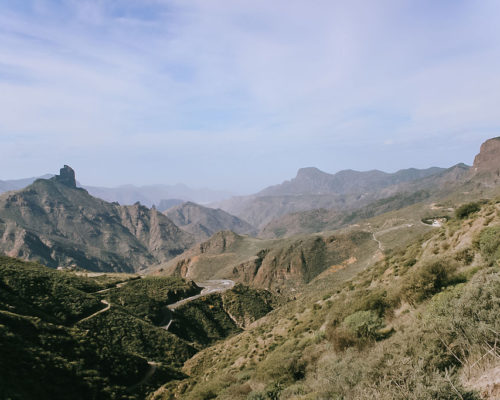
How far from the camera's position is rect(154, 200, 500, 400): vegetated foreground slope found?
6828 mm

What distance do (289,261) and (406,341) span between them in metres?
96.9

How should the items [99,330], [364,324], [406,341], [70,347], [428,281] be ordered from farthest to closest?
[99,330], [70,347], [428,281], [364,324], [406,341]

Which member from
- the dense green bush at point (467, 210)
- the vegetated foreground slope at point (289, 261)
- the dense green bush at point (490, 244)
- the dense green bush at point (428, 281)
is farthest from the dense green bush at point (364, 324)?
the vegetated foreground slope at point (289, 261)

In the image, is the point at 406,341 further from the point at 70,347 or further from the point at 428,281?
the point at 70,347

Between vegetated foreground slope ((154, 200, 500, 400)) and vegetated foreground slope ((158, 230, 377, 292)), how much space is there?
207 feet

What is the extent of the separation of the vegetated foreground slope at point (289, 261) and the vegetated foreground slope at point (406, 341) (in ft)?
207

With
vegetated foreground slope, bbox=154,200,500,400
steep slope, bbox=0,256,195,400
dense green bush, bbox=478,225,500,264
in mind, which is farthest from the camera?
steep slope, bbox=0,256,195,400

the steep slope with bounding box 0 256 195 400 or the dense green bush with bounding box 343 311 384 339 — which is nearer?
the dense green bush with bounding box 343 311 384 339

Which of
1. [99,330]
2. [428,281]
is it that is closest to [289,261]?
[99,330]

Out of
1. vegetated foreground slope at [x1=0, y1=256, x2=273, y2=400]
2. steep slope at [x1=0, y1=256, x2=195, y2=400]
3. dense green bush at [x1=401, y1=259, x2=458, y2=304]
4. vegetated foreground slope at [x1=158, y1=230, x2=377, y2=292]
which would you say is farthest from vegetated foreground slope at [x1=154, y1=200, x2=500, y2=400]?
vegetated foreground slope at [x1=158, y1=230, x2=377, y2=292]

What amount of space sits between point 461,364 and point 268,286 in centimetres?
9577

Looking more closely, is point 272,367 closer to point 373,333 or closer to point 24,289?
point 373,333

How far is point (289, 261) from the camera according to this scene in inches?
4070

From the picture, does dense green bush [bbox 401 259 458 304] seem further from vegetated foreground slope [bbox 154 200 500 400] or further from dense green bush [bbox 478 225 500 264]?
dense green bush [bbox 478 225 500 264]
